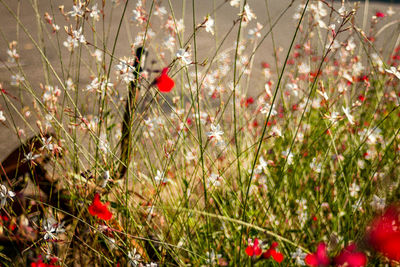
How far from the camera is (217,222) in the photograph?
1.79 m

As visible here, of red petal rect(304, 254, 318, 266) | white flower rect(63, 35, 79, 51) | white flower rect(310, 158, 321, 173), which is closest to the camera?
red petal rect(304, 254, 318, 266)

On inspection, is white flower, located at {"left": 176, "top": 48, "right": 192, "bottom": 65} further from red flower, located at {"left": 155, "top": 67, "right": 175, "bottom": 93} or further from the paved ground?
the paved ground

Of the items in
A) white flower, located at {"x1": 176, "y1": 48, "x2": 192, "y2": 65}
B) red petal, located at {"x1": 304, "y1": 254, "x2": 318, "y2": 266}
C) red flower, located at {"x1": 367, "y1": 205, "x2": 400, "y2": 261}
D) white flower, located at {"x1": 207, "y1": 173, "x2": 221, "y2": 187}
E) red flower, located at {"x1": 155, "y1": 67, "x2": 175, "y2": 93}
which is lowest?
white flower, located at {"x1": 207, "y1": 173, "x2": 221, "y2": 187}

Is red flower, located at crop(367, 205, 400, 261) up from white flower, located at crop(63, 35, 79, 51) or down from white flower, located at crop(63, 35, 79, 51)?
down

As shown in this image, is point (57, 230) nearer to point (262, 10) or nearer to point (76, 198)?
point (76, 198)

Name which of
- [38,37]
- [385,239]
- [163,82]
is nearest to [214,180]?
[163,82]

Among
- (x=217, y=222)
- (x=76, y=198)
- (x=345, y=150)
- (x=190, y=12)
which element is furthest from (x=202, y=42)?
(x=76, y=198)

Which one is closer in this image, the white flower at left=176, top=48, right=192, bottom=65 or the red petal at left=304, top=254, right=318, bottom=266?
the red petal at left=304, top=254, right=318, bottom=266

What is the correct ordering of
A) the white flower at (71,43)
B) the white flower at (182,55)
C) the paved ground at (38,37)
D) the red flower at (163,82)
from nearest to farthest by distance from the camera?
the red flower at (163,82), the white flower at (182,55), the white flower at (71,43), the paved ground at (38,37)

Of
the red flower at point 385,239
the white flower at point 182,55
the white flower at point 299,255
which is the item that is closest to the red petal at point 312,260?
the red flower at point 385,239

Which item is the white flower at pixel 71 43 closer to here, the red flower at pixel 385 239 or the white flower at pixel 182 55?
the white flower at pixel 182 55

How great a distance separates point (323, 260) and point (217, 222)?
44.1 inches

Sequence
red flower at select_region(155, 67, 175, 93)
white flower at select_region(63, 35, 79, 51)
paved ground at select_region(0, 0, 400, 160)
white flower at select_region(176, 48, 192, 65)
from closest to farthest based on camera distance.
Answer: red flower at select_region(155, 67, 175, 93), white flower at select_region(176, 48, 192, 65), white flower at select_region(63, 35, 79, 51), paved ground at select_region(0, 0, 400, 160)

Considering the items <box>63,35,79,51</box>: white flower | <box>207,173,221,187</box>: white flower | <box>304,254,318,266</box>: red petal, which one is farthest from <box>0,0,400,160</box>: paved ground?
<box>304,254,318,266</box>: red petal
